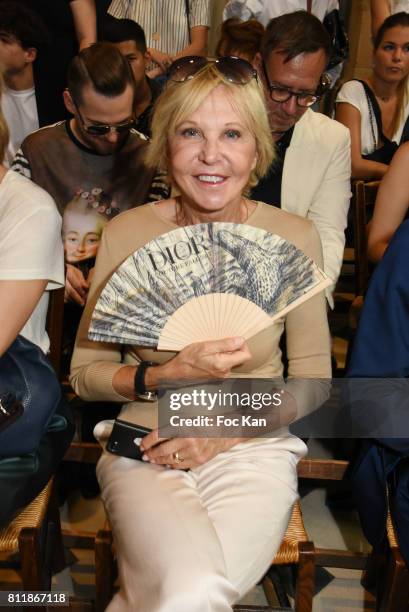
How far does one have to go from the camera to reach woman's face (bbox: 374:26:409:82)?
3281mm

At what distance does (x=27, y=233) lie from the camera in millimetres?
1620

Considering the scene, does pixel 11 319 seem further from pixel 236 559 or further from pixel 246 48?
pixel 246 48

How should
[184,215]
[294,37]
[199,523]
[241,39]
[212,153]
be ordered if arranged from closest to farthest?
[199,523] < [212,153] < [184,215] < [294,37] < [241,39]

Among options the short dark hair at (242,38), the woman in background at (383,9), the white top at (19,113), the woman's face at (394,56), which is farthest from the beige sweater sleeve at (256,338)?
the woman in background at (383,9)

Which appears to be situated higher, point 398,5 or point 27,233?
point 398,5

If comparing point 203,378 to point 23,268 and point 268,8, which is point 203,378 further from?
point 268,8

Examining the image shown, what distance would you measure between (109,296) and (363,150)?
81.4 inches

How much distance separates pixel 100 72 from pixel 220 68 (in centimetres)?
65

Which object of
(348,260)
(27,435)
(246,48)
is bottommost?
(348,260)

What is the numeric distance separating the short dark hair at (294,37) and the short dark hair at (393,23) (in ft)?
3.72

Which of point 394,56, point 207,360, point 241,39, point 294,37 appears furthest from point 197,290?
point 394,56

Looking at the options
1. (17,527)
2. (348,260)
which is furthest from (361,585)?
(348,260)

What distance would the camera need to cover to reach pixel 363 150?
3324mm

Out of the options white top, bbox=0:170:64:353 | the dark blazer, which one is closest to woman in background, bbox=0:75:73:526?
white top, bbox=0:170:64:353
